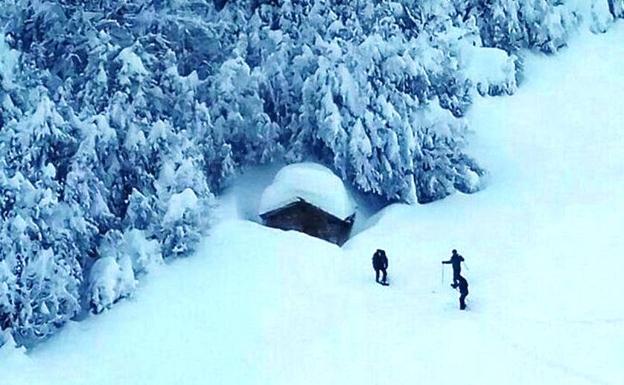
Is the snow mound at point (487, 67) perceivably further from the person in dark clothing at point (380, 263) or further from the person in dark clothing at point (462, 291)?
the person in dark clothing at point (462, 291)

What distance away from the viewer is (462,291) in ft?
59.8

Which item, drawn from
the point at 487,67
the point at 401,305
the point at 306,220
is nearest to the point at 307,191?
the point at 306,220

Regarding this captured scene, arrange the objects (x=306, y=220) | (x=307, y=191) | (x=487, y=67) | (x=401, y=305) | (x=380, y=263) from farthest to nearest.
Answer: (x=487, y=67) < (x=306, y=220) < (x=307, y=191) < (x=380, y=263) < (x=401, y=305)

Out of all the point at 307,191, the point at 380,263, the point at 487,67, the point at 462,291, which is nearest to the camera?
the point at 462,291

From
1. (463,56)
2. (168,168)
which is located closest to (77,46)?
(168,168)

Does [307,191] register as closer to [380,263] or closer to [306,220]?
[306,220]

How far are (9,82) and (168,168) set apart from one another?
351 centimetres

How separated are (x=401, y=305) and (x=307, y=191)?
3.82 meters

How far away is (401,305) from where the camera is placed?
18734 mm

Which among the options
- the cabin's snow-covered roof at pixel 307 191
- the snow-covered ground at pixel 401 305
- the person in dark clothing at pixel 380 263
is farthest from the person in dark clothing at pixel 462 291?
the cabin's snow-covered roof at pixel 307 191

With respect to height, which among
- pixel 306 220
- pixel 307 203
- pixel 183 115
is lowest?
pixel 306 220

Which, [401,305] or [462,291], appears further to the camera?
[401,305]

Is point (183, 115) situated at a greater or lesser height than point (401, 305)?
greater

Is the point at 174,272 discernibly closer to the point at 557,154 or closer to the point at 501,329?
the point at 501,329
